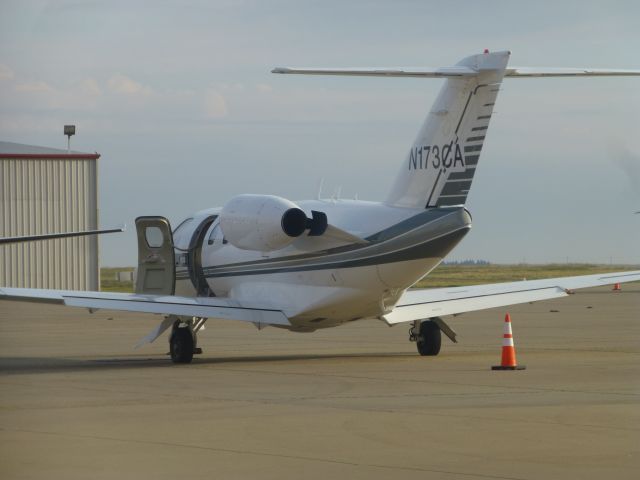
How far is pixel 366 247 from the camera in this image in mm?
21281

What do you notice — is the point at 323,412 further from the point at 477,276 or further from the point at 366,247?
the point at 477,276

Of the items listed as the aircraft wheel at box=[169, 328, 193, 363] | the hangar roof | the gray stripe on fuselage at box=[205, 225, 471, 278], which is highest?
the hangar roof

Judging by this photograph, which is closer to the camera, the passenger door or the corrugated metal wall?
the passenger door

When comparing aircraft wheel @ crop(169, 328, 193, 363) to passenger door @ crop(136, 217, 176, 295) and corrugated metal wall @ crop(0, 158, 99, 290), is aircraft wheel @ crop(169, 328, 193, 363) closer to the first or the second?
passenger door @ crop(136, 217, 176, 295)

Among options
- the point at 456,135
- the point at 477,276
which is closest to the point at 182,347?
the point at 456,135

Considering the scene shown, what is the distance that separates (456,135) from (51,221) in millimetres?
34897

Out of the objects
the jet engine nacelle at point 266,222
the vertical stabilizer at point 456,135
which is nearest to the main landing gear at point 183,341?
the jet engine nacelle at point 266,222

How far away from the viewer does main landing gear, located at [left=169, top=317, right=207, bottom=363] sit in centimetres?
2245

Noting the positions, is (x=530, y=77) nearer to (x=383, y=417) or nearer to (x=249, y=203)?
(x=249, y=203)

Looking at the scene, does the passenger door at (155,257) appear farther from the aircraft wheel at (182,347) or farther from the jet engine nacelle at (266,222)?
the jet engine nacelle at (266,222)

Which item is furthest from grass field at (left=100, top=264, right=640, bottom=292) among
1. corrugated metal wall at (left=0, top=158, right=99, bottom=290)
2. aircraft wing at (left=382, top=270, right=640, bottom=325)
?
aircraft wing at (left=382, top=270, right=640, bottom=325)

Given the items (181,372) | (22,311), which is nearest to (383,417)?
(181,372)

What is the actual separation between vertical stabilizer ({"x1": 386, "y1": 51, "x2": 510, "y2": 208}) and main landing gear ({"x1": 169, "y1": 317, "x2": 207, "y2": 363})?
467 cm

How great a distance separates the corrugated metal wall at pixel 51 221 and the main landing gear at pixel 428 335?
29.9 meters
